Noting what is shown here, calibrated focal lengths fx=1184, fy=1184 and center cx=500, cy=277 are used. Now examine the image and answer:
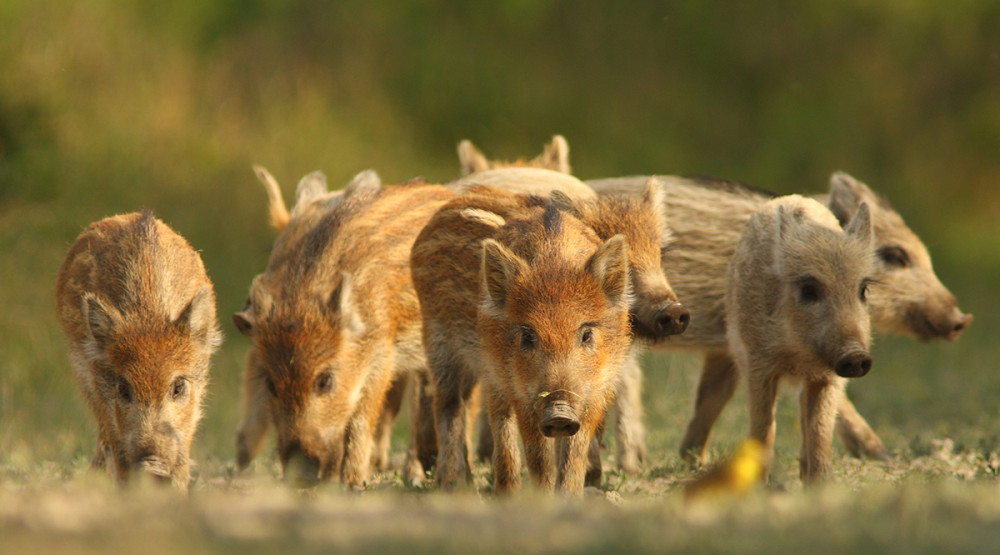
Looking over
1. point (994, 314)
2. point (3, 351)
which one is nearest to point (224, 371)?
point (3, 351)

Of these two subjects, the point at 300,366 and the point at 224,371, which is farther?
the point at 224,371

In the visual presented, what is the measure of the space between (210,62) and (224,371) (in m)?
3.86

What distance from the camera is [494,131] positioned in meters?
13.9

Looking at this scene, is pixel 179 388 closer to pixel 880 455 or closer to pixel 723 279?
pixel 723 279

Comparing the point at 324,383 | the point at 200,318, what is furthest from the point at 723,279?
the point at 200,318

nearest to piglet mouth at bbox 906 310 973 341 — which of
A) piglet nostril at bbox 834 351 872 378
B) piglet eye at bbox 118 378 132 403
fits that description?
piglet nostril at bbox 834 351 872 378

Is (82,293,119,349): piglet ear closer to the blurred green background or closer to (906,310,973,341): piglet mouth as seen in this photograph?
the blurred green background

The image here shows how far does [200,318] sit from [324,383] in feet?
2.39

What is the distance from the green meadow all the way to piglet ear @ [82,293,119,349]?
0.75 m

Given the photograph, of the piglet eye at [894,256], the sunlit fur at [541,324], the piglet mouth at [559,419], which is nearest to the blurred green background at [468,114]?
the piglet eye at [894,256]

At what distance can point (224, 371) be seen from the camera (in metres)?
10.6

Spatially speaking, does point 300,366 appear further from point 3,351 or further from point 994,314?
point 994,314

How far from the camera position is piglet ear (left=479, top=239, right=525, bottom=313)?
5.04 m

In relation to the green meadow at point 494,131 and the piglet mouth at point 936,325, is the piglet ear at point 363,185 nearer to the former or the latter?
the green meadow at point 494,131
